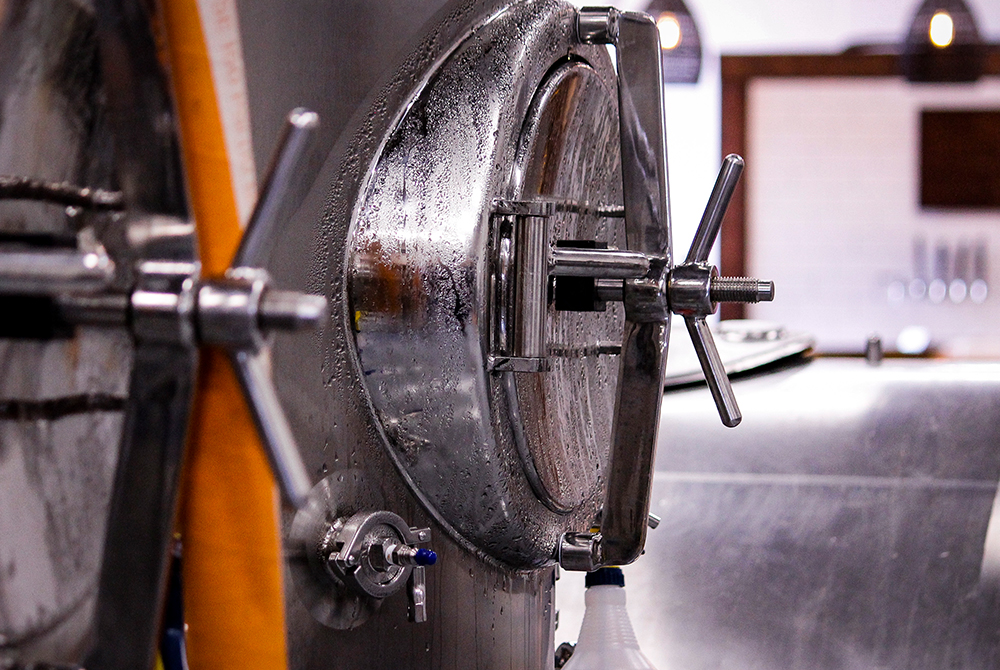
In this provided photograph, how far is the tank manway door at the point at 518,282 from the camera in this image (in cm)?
64

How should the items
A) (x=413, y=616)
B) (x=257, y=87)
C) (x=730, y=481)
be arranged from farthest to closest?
1. (x=730, y=481)
2. (x=413, y=616)
3. (x=257, y=87)

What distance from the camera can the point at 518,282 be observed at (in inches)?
25.4

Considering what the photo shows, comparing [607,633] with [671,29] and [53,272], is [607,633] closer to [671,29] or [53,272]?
[53,272]

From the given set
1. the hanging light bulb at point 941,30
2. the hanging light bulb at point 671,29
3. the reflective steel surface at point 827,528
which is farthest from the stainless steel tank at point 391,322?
the hanging light bulb at point 941,30

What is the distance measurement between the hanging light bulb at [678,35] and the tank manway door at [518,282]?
8.93 ft

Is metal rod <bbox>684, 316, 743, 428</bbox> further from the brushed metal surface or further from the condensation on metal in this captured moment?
the condensation on metal

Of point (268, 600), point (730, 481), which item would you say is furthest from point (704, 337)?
point (730, 481)

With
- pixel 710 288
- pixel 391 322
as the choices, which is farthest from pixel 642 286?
pixel 391 322

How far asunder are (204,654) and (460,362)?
23 centimetres

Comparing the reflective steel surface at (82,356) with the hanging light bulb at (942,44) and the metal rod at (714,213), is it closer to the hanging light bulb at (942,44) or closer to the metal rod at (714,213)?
the metal rod at (714,213)

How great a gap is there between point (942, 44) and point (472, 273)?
3.21 m

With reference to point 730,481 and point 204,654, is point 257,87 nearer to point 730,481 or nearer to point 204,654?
point 204,654

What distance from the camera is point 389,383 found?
64 cm

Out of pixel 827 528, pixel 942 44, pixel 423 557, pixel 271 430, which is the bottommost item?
pixel 827 528
